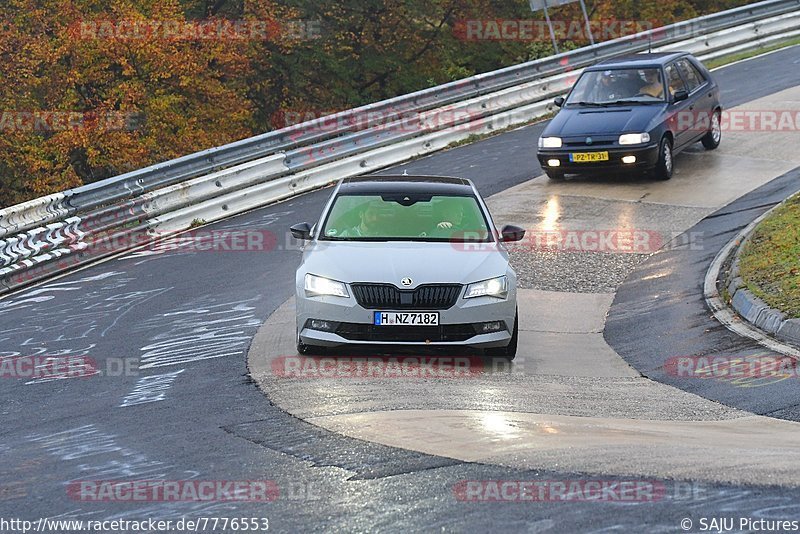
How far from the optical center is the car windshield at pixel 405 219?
1079cm

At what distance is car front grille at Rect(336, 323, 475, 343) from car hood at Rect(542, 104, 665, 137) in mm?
8948

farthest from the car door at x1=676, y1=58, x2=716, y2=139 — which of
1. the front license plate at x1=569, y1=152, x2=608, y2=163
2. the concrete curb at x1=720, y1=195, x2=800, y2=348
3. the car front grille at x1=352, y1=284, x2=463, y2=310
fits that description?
the car front grille at x1=352, y1=284, x2=463, y2=310

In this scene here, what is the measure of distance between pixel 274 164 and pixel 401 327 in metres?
10.3

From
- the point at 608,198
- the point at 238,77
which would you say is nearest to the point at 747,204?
the point at 608,198

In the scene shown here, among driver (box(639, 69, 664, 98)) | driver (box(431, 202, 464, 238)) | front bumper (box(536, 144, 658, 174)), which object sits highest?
driver (box(639, 69, 664, 98))

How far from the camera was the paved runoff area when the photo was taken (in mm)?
6812

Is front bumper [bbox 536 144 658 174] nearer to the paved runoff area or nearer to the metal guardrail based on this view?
the paved runoff area

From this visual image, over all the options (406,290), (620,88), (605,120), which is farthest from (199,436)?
(620,88)

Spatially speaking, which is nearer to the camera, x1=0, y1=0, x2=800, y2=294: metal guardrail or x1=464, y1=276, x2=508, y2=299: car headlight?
x1=464, y1=276, x2=508, y2=299: car headlight

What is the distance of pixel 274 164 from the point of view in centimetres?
1953

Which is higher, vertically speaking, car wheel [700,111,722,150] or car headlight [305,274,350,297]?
car headlight [305,274,350,297]

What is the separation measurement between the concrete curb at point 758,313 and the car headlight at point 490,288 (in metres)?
2.54

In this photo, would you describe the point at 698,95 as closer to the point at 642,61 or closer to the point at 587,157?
the point at 642,61

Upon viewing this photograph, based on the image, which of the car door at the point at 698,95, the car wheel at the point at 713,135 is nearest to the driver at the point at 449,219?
the car door at the point at 698,95
